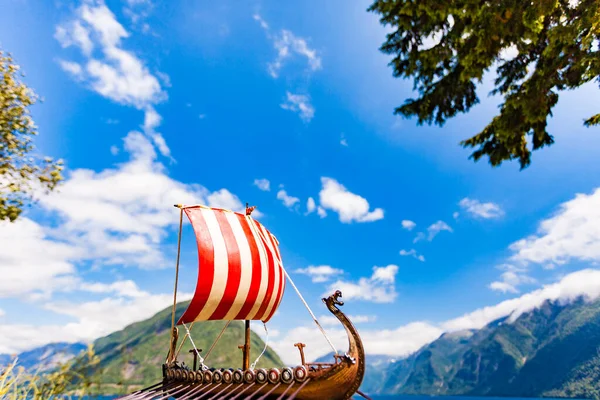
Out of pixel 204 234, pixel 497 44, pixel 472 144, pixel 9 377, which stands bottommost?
pixel 9 377

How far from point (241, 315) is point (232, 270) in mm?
1662

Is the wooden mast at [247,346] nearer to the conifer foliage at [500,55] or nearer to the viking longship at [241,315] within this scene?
the viking longship at [241,315]

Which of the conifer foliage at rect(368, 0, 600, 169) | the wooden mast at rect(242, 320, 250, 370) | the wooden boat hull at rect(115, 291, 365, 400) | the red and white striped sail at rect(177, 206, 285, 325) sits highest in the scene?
the conifer foliage at rect(368, 0, 600, 169)

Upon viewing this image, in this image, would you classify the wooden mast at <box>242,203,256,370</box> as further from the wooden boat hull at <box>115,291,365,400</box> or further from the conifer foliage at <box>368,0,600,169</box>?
the conifer foliage at <box>368,0,600,169</box>

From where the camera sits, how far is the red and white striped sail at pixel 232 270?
10141 mm

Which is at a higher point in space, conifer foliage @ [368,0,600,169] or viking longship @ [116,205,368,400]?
conifer foliage @ [368,0,600,169]

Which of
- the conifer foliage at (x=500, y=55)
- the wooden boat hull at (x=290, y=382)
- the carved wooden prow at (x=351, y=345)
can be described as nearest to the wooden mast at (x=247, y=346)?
the wooden boat hull at (x=290, y=382)

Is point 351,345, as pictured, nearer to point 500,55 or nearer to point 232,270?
point 232,270

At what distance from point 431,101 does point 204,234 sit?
9.16 meters

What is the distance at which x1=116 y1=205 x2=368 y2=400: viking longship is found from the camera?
7.14 m

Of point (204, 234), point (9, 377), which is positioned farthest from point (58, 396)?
point (204, 234)

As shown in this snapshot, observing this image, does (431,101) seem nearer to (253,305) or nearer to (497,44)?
(497,44)

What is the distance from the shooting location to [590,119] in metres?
10.1

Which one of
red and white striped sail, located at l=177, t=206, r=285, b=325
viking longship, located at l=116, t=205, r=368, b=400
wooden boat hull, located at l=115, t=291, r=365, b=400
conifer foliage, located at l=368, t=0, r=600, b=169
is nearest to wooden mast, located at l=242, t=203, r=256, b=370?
viking longship, located at l=116, t=205, r=368, b=400
